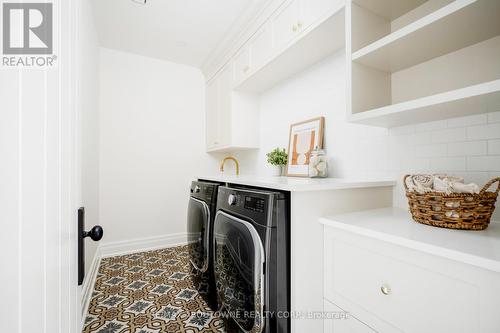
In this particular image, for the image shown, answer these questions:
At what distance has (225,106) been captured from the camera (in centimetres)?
286

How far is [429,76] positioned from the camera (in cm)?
124

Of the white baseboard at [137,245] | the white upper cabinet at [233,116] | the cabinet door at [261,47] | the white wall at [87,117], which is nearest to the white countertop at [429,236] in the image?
the cabinet door at [261,47]

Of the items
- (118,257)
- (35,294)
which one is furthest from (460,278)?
(118,257)

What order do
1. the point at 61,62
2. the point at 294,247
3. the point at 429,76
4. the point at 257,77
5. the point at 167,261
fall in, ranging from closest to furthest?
1. the point at 61,62
2. the point at 294,247
3. the point at 429,76
4. the point at 257,77
5. the point at 167,261

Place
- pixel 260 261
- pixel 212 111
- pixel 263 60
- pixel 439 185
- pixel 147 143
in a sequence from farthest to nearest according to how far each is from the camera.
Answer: pixel 212 111 → pixel 147 143 → pixel 263 60 → pixel 260 261 → pixel 439 185

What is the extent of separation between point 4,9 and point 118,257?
3083mm

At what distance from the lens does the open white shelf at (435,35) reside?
0.85m

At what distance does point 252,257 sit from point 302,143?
4.07 ft

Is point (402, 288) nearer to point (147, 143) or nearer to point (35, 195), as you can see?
point (35, 195)

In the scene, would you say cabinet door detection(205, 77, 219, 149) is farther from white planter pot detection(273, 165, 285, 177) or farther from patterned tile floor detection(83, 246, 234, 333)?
patterned tile floor detection(83, 246, 234, 333)

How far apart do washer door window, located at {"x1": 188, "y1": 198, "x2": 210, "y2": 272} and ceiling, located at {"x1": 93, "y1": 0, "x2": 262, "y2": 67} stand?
176 cm

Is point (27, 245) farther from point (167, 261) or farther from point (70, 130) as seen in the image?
point (167, 261)

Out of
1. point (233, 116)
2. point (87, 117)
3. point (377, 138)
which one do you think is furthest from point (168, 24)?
point (377, 138)

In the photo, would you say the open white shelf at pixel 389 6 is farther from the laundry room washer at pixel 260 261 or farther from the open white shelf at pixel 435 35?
the laundry room washer at pixel 260 261
